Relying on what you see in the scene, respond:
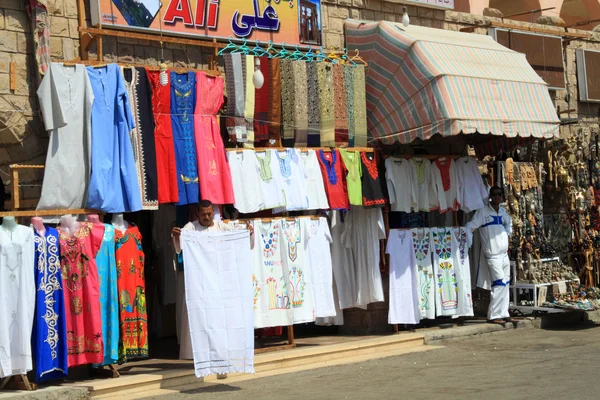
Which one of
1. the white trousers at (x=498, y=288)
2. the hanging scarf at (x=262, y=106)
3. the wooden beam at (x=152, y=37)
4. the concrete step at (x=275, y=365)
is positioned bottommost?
the concrete step at (x=275, y=365)

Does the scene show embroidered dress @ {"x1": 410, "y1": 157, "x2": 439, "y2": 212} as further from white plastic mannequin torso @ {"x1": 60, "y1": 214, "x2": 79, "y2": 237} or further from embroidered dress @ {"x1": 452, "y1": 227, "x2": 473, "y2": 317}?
white plastic mannequin torso @ {"x1": 60, "y1": 214, "x2": 79, "y2": 237}

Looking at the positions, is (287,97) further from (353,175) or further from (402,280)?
(402,280)

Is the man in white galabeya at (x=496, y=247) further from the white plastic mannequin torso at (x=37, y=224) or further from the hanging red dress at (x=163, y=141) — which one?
the white plastic mannequin torso at (x=37, y=224)

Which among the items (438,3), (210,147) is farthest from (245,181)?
(438,3)

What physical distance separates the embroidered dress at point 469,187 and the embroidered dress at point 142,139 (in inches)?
181

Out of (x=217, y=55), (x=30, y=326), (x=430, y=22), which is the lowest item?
(x=30, y=326)

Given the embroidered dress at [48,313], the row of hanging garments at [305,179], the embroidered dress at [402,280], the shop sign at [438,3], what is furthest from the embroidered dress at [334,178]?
the embroidered dress at [48,313]

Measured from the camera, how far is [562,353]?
1077cm

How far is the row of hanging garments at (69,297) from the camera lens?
8562 mm

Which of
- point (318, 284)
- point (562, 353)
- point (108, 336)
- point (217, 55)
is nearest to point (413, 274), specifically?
point (318, 284)

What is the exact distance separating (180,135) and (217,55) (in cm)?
123

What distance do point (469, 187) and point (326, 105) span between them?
2503mm

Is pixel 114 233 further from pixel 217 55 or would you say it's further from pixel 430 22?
pixel 430 22

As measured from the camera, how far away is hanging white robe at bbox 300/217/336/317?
11.4m
